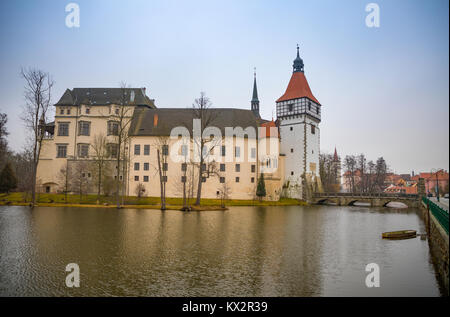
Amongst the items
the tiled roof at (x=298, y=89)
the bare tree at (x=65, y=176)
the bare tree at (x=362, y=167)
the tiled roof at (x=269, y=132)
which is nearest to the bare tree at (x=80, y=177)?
the bare tree at (x=65, y=176)

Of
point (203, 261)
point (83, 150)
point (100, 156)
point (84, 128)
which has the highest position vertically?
point (84, 128)

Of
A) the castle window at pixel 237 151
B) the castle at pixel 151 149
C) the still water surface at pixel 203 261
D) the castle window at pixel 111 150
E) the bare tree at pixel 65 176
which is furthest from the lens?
the castle window at pixel 237 151

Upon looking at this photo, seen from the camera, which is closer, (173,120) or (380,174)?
(173,120)

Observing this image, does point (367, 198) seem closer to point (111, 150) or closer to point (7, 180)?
point (111, 150)

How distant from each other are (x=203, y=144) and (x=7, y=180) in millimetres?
27960

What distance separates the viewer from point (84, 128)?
169 ft

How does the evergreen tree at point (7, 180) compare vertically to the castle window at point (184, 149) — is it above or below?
below

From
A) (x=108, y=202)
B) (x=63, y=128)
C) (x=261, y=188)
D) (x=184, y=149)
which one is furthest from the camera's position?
(x=63, y=128)

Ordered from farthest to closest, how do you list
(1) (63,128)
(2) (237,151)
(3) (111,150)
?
(1) (63,128) < (2) (237,151) < (3) (111,150)

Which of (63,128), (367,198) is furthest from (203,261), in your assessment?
(367,198)

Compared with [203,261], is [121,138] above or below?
above

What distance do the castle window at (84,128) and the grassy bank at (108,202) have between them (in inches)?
432

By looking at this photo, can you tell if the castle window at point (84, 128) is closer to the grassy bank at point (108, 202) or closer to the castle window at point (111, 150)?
the castle window at point (111, 150)

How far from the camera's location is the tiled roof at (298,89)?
2248 inches
